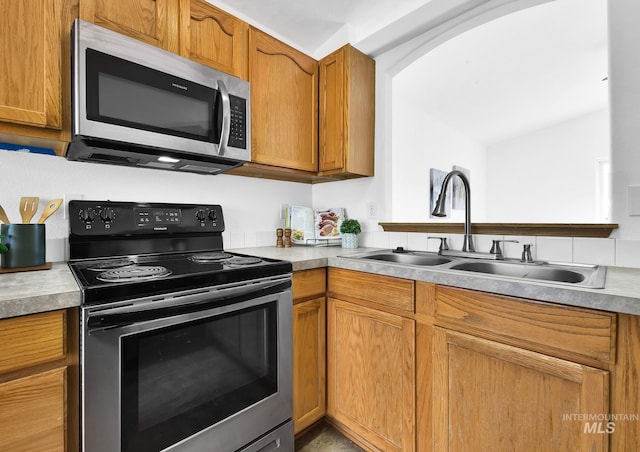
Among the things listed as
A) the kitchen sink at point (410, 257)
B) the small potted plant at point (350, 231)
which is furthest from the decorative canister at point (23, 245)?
the small potted plant at point (350, 231)

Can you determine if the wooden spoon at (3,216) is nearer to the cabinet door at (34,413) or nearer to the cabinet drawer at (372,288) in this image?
the cabinet door at (34,413)

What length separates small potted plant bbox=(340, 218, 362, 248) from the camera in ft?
6.71

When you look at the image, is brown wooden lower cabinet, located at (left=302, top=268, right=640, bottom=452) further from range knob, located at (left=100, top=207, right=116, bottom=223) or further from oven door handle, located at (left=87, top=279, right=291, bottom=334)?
range knob, located at (left=100, top=207, right=116, bottom=223)

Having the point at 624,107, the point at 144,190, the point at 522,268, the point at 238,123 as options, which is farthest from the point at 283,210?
the point at 624,107

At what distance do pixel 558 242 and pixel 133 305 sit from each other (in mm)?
1761

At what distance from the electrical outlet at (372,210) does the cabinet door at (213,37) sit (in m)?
1.12

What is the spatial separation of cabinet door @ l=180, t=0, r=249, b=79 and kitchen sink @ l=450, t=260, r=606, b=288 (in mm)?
1517

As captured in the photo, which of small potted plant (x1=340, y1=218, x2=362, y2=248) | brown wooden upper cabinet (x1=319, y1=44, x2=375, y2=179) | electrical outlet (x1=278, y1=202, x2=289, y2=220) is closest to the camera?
brown wooden upper cabinet (x1=319, y1=44, x2=375, y2=179)

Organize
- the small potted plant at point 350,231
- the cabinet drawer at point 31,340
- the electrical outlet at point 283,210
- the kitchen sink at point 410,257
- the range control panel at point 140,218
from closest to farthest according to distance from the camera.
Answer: the cabinet drawer at point 31,340 < the range control panel at point 140,218 < the kitchen sink at point 410,257 < the small potted plant at point 350,231 < the electrical outlet at point 283,210

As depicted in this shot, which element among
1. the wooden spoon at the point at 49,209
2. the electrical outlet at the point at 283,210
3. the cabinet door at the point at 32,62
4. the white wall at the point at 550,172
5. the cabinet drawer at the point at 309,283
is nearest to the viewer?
the cabinet door at the point at 32,62

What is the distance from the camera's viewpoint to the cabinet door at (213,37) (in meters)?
1.44

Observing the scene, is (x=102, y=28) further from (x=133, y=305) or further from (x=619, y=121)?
(x=619, y=121)

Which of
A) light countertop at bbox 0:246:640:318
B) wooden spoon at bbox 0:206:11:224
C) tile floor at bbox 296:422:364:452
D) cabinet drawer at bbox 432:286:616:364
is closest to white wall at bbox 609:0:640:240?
light countertop at bbox 0:246:640:318

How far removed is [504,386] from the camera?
1.01 m
